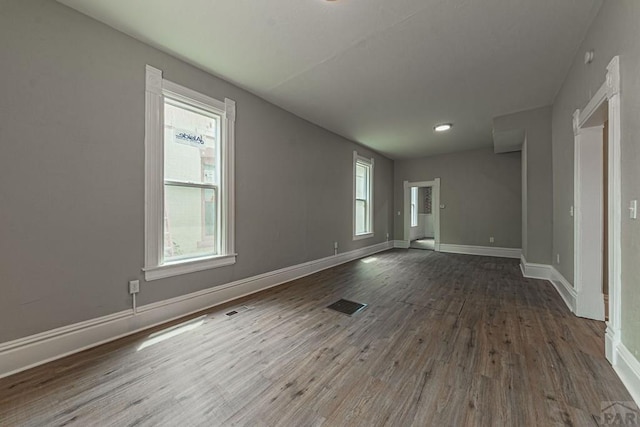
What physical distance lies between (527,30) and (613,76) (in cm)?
82

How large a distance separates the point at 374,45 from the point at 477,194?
5.48 metres

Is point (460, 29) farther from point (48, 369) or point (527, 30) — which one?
point (48, 369)

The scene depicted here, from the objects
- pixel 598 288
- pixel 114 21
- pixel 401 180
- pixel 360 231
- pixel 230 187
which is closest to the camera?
pixel 114 21

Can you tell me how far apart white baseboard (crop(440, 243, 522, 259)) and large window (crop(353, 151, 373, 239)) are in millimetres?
2236

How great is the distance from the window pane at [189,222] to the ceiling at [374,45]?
4.63 feet

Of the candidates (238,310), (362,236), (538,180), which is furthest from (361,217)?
(238,310)

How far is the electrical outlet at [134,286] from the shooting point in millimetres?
2352

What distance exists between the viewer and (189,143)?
9.47ft

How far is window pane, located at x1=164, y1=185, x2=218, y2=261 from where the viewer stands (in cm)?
271

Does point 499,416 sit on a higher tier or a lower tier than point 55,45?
lower

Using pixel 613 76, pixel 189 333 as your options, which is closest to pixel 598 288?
pixel 613 76

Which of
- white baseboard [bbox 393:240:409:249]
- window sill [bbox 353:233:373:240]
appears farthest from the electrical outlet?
white baseboard [bbox 393:240:409:249]

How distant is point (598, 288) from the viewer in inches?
101

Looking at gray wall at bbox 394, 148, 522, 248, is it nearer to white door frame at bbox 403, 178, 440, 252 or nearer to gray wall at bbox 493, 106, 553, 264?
white door frame at bbox 403, 178, 440, 252
